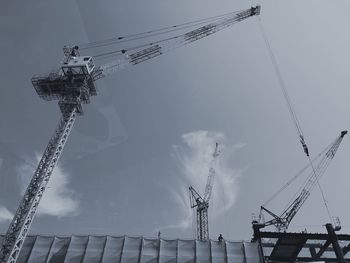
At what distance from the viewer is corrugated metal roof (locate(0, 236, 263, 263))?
3784 centimetres

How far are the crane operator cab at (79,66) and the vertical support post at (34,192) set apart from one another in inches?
257

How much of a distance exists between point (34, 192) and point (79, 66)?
75.9 feet

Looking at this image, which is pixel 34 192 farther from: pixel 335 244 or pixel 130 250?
pixel 335 244

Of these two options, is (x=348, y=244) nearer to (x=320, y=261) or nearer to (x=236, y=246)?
(x=320, y=261)

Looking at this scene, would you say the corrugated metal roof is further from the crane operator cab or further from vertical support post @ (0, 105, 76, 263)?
the crane operator cab

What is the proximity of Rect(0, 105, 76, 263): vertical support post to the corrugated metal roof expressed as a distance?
1.56 m

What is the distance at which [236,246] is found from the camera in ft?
130

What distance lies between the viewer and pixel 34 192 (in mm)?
45594

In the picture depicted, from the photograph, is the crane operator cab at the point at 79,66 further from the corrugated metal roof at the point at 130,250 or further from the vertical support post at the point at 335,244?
the vertical support post at the point at 335,244

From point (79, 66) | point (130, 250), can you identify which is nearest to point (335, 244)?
point (130, 250)

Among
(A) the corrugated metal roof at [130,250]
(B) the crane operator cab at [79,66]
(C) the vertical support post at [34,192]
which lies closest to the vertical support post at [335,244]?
(A) the corrugated metal roof at [130,250]

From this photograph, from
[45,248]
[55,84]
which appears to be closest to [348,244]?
[45,248]

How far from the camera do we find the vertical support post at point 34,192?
131ft

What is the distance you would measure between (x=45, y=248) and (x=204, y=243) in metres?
18.6
